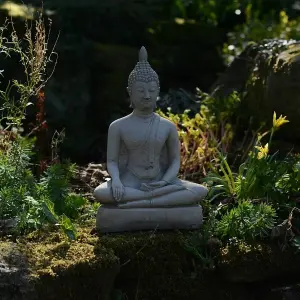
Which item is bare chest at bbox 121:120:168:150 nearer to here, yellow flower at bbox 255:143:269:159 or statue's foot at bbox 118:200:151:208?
statue's foot at bbox 118:200:151:208

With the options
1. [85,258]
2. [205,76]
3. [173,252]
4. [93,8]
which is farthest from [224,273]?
[205,76]

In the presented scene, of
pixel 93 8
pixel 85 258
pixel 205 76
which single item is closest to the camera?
pixel 85 258

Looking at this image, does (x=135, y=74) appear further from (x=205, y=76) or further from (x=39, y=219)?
(x=205, y=76)

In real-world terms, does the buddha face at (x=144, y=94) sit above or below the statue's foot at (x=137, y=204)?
above

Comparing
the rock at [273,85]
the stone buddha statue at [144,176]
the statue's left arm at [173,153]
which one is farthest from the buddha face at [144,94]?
the rock at [273,85]

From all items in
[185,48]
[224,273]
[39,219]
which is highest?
[185,48]

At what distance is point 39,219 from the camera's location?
4.99 meters

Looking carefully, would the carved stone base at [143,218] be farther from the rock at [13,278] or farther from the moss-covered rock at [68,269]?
the rock at [13,278]

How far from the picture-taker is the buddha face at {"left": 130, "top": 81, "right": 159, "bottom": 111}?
4.97 metres

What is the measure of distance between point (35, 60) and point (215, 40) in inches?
218

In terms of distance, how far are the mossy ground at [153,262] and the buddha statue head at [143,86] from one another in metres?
0.89

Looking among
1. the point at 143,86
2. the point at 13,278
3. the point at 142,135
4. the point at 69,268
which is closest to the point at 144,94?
the point at 143,86

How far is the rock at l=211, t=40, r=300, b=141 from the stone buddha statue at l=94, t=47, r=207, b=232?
2024mm

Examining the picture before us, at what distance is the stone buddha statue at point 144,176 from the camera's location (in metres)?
4.90
